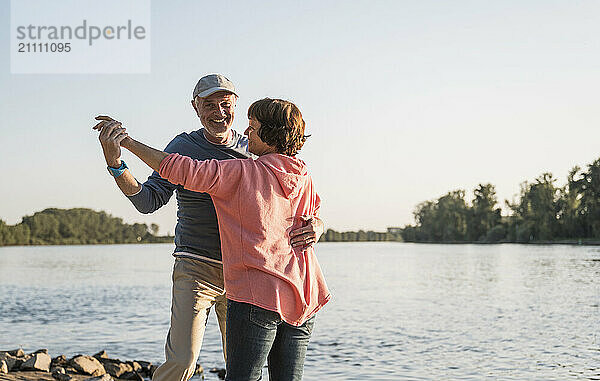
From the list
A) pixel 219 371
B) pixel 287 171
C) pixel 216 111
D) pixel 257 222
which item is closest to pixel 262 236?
pixel 257 222

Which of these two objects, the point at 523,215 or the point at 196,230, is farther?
the point at 523,215

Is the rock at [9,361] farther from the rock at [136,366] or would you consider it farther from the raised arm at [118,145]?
the raised arm at [118,145]

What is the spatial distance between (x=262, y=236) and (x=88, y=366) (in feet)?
23.1

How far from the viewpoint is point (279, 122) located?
3.11 m

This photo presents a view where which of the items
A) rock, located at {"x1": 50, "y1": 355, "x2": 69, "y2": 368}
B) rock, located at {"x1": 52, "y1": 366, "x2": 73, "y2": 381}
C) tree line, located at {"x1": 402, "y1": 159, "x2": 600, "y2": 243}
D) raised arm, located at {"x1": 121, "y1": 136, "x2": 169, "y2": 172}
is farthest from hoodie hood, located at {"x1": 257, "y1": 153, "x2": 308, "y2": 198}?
tree line, located at {"x1": 402, "y1": 159, "x2": 600, "y2": 243}

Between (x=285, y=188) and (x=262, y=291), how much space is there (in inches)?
17.5

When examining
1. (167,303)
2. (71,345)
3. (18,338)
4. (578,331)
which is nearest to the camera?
(71,345)

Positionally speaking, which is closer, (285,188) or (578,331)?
(285,188)

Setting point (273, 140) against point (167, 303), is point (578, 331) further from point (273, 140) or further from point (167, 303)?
point (273, 140)

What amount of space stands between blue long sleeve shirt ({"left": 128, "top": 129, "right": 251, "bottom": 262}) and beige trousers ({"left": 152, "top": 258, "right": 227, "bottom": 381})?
Answer: 0.08 m

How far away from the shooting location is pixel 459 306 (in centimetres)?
2233

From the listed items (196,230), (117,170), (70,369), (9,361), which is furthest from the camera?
(70,369)

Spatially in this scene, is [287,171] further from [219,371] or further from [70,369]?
[219,371]

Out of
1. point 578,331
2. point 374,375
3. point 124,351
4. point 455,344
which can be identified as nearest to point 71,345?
point 124,351
